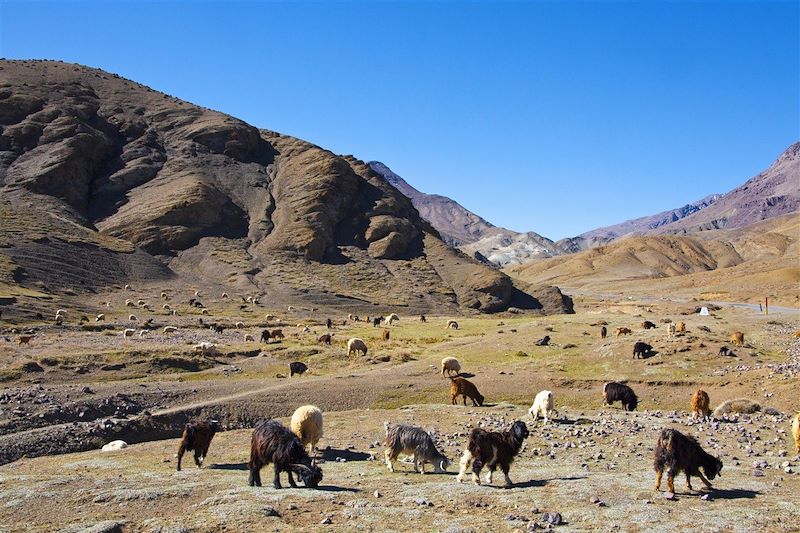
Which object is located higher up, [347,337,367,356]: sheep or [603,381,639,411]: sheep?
[347,337,367,356]: sheep

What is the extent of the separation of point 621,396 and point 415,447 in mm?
15980

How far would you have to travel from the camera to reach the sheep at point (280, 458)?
15289 mm

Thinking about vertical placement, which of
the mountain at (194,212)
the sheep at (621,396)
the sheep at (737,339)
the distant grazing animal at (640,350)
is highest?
the mountain at (194,212)

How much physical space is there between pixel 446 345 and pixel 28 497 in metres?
44.2

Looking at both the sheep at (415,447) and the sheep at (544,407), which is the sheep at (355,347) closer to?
the sheep at (544,407)

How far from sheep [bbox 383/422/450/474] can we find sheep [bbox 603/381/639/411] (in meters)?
15.1

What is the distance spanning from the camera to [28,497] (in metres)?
14.7

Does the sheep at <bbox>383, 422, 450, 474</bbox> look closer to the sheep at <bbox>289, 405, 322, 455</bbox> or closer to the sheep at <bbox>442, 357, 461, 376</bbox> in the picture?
the sheep at <bbox>289, 405, 322, 455</bbox>

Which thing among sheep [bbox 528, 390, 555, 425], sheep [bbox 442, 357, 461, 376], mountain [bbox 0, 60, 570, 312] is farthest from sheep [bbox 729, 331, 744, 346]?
mountain [bbox 0, 60, 570, 312]

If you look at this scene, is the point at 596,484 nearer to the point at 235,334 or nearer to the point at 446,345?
the point at 446,345

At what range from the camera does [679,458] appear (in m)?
13.5

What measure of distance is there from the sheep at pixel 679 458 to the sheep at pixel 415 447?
20.0 ft

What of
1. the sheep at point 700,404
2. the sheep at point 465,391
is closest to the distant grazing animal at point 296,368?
the sheep at point 465,391

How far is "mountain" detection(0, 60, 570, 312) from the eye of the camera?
383 feet
